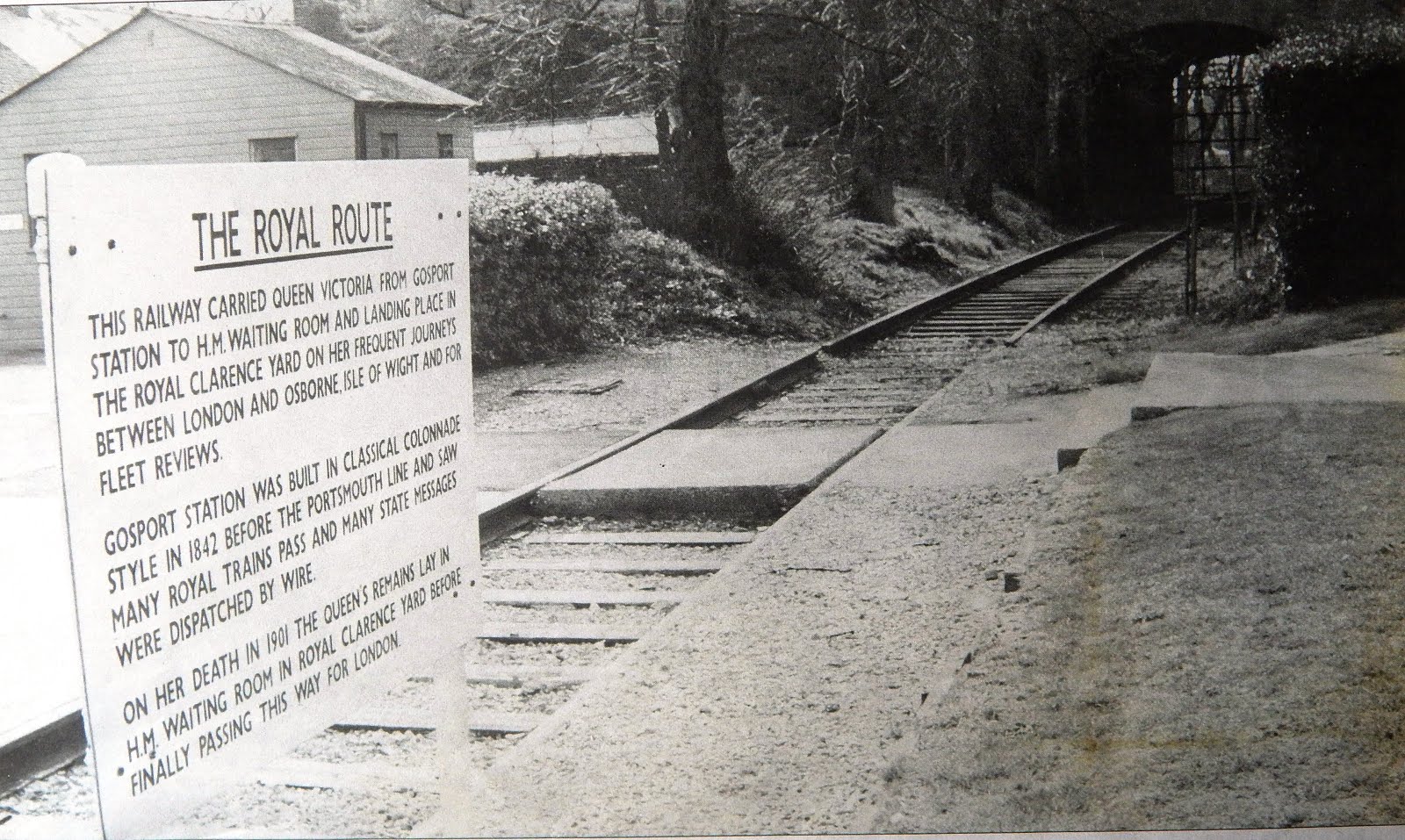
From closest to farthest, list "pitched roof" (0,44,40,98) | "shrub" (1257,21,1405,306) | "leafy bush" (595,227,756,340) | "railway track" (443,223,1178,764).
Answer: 1. "pitched roof" (0,44,40,98)
2. "railway track" (443,223,1178,764)
3. "shrub" (1257,21,1405,306)
4. "leafy bush" (595,227,756,340)

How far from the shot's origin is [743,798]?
2.79 m

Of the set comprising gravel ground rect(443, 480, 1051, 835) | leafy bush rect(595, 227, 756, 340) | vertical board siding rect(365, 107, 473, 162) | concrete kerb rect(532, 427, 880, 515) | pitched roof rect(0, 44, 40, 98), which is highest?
pitched roof rect(0, 44, 40, 98)

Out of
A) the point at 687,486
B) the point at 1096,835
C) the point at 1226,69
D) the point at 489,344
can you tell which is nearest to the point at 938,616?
the point at 1096,835

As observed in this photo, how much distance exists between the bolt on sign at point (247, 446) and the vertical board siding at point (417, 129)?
0.53 metres

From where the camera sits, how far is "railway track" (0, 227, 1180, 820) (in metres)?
3.06

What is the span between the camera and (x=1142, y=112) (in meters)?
3.72

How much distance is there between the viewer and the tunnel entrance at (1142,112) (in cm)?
355

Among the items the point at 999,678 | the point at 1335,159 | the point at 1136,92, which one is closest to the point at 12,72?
the point at 999,678

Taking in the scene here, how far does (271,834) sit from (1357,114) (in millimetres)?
3198

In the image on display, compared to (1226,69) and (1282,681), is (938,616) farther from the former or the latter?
(1226,69)

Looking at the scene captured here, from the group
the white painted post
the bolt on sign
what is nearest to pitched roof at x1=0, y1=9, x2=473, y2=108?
the bolt on sign

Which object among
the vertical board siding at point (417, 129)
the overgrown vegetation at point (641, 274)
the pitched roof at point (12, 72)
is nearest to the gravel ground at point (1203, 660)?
the overgrown vegetation at point (641, 274)

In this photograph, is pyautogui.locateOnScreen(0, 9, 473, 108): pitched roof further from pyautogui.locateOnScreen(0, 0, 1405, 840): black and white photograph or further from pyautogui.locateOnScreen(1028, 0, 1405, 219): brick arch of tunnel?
pyautogui.locateOnScreen(1028, 0, 1405, 219): brick arch of tunnel

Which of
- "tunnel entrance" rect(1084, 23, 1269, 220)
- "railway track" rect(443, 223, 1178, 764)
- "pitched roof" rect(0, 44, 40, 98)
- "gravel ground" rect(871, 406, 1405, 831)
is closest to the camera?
"gravel ground" rect(871, 406, 1405, 831)
